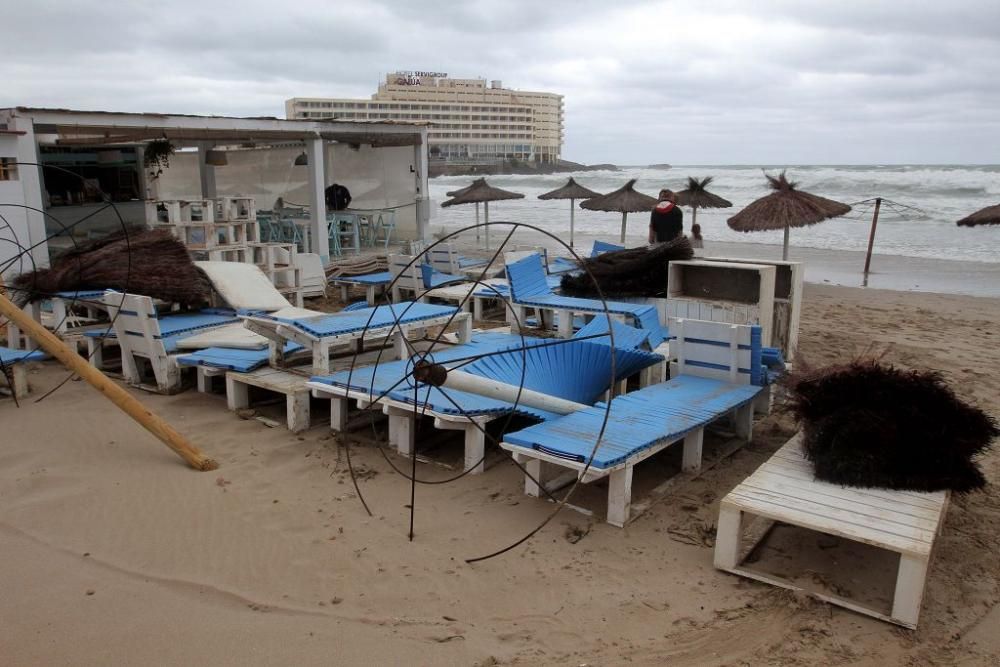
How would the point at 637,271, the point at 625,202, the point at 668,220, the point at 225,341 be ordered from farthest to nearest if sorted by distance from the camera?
the point at 625,202
the point at 668,220
the point at 637,271
the point at 225,341

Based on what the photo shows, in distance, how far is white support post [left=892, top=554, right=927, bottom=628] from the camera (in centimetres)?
310

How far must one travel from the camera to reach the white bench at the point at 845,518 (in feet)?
10.3

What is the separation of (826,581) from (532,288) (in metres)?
5.22

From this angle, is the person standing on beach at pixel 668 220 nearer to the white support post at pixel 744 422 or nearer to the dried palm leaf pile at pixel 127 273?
the white support post at pixel 744 422

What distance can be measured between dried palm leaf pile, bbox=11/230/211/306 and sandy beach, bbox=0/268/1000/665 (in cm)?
223

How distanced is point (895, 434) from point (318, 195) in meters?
10.4

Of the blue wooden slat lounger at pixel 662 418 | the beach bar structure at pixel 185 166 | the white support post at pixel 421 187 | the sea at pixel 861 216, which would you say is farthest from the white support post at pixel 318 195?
the blue wooden slat lounger at pixel 662 418

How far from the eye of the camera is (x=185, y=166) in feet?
61.0

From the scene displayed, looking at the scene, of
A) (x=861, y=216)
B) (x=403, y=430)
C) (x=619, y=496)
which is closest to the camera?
(x=619, y=496)

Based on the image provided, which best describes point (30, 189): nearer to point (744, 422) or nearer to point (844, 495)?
point (744, 422)

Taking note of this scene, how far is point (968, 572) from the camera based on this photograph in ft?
12.0

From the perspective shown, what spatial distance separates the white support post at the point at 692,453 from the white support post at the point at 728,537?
1.18 meters

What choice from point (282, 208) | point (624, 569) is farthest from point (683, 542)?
point (282, 208)

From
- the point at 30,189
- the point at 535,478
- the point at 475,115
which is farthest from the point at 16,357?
the point at 475,115
